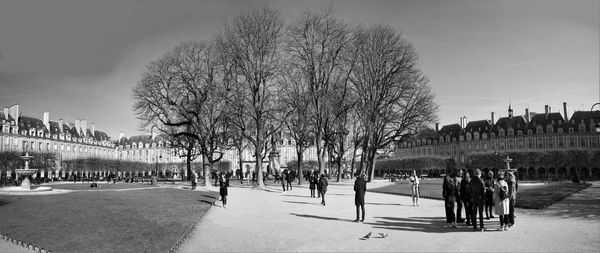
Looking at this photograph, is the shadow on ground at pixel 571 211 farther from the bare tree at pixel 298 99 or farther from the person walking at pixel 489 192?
the bare tree at pixel 298 99

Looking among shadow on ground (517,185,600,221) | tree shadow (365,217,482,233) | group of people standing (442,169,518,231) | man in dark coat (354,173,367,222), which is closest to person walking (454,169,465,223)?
group of people standing (442,169,518,231)

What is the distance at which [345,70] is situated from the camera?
4312 centimetres

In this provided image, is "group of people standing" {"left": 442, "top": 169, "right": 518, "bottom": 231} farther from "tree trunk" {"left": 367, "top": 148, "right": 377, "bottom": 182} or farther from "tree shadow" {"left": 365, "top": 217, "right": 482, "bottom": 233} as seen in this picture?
"tree trunk" {"left": 367, "top": 148, "right": 377, "bottom": 182}

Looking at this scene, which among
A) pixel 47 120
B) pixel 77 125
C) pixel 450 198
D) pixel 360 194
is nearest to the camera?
pixel 450 198

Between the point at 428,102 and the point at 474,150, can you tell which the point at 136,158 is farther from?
the point at 428,102

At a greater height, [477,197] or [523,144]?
[523,144]

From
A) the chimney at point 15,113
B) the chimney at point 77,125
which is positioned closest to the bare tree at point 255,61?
the chimney at point 15,113

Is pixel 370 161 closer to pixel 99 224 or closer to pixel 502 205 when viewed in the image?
pixel 502 205

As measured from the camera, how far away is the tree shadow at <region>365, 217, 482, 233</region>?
13.4 m

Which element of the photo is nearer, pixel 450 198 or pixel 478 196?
pixel 478 196

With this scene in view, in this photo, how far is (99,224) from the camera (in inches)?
576

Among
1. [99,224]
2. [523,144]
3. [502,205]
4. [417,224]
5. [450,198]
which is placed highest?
[523,144]

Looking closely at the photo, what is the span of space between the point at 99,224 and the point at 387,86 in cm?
3101

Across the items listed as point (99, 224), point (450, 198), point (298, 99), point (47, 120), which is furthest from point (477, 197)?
point (47, 120)
